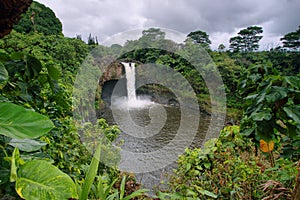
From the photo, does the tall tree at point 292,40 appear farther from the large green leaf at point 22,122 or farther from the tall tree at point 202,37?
the large green leaf at point 22,122

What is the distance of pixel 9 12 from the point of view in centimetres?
49

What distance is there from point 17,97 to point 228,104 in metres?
8.93

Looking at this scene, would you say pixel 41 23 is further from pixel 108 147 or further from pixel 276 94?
pixel 276 94

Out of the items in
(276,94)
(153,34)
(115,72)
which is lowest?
(276,94)

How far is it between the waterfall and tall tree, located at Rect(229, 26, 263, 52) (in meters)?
7.07

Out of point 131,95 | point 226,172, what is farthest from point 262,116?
point 131,95

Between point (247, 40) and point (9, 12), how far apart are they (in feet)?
42.6

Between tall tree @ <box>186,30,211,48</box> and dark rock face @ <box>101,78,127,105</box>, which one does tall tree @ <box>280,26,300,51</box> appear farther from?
dark rock face @ <box>101,78,127,105</box>

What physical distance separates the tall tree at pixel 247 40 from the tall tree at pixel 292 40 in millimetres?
1479

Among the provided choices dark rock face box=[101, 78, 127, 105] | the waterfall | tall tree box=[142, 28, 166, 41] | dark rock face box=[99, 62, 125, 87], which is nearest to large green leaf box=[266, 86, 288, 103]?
tall tree box=[142, 28, 166, 41]

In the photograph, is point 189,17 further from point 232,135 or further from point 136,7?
point 232,135

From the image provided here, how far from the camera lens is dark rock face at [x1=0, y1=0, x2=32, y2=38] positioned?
0.47 meters

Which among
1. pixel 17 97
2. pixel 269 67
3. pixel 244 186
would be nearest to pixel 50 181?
pixel 17 97

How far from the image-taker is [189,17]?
2908 millimetres
